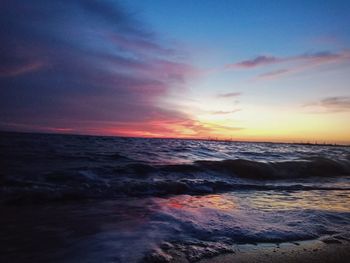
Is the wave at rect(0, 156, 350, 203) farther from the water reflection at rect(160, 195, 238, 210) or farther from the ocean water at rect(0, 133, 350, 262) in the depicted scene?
the water reflection at rect(160, 195, 238, 210)

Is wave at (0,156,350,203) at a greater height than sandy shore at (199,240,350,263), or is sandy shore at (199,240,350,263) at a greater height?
sandy shore at (199,240,350,263)

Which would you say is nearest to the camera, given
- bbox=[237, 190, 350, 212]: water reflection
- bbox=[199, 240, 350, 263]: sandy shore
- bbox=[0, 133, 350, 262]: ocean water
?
bbox=[199, 240, 350, 263]: sandy shore

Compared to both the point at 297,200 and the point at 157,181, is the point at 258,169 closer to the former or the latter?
the point at 157,181

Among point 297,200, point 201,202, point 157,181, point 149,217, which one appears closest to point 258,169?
point 157,181

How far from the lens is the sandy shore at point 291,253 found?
3535 millimetres

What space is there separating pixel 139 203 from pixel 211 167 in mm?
8217

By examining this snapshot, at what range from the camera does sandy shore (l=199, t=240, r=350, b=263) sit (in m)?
3.54

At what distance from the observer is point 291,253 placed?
3.78 m

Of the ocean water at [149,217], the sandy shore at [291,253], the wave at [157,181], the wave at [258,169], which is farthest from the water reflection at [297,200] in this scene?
the wave at [258,169]

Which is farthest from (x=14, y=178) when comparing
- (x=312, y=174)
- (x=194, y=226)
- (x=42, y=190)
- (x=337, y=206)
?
(x=312, y=174)

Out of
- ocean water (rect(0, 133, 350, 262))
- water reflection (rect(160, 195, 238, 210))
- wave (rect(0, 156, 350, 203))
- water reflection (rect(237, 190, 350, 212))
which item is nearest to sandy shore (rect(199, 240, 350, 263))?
ocean water (rect(0, 133, 350, 262))

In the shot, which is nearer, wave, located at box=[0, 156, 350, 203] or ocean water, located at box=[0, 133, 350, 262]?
ocean water, located at box=[0, 133, 350, 262]

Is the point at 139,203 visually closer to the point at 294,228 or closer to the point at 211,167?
the point at 294,228

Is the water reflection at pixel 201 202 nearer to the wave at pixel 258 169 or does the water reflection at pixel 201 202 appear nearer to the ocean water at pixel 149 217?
the ocean water at pixel 149 217
